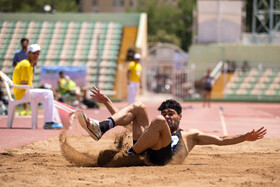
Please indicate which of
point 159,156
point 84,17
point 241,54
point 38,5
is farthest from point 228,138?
point 38,5

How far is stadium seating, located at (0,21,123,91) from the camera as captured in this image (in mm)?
31469

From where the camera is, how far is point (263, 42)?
39.4 meters

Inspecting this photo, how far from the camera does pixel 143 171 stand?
20.9 ft

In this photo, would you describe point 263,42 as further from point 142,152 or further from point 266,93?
point 142,152

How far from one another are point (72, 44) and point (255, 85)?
11.8 m

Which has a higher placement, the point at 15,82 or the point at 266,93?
the point at 15,82

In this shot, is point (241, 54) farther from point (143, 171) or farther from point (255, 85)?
point (143, 171)

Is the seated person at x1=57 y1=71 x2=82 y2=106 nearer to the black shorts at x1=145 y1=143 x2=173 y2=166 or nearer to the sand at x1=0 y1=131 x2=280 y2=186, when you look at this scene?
the sand at x1=0 y1=131 x2=280 y2=186

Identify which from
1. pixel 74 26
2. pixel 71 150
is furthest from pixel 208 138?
pixel 74 26

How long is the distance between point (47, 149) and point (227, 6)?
32.2 metres

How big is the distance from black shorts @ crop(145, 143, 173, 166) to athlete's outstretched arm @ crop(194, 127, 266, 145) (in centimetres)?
46

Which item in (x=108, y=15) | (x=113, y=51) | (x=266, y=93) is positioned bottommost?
(x=266, y=93)

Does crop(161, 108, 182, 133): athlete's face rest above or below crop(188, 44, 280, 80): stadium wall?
above

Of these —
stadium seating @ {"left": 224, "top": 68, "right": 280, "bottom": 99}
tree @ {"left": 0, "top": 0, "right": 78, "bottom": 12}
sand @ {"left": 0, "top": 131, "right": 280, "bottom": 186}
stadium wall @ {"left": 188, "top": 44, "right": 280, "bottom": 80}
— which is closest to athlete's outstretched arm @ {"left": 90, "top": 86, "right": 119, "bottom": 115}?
sand @ {"left": 0, "top": 131, "right": 280, "bottom": 186}
